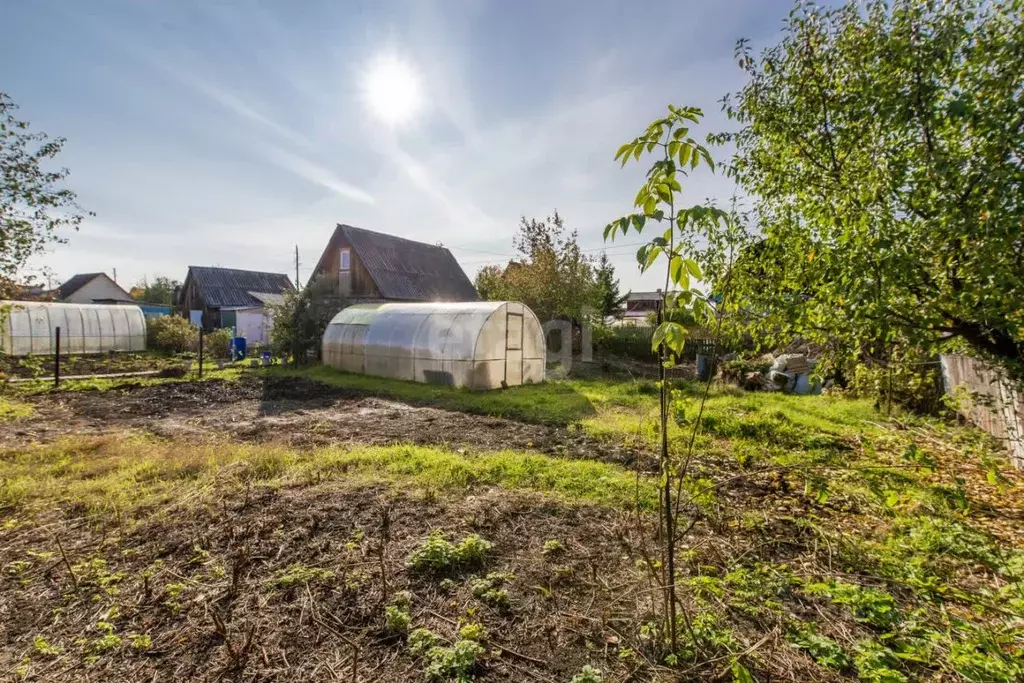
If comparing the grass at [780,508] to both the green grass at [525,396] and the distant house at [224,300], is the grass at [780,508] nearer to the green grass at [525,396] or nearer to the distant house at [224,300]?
the green grass at [525,396]

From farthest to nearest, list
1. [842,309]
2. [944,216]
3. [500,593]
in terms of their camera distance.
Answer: [842,309]
[944,216]
[500,593]

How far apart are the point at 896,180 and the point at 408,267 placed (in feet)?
80.5

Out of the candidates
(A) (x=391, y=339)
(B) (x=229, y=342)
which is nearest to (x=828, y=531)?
(A) (x=391, y=339)

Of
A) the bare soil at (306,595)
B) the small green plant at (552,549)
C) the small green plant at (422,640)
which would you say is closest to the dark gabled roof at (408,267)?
the bare soil at (306,595)

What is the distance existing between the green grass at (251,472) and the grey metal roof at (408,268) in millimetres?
17896

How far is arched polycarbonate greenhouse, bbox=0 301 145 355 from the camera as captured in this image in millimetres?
19013

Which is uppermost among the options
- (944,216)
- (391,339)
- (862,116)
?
(862,116)

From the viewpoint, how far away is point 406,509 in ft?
14.9

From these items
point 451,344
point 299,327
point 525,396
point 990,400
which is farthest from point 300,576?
point 299,327

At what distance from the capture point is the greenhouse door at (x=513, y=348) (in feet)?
45.4

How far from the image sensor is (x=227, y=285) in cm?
3297

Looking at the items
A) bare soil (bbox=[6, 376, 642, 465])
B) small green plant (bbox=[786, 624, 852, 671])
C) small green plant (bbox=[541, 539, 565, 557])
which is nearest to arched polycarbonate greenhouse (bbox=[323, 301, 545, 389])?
bare soil (bbox=[6, 376, 642, 465])

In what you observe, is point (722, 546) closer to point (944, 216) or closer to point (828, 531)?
point (828, 531)

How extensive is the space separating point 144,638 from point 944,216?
20.8ft
